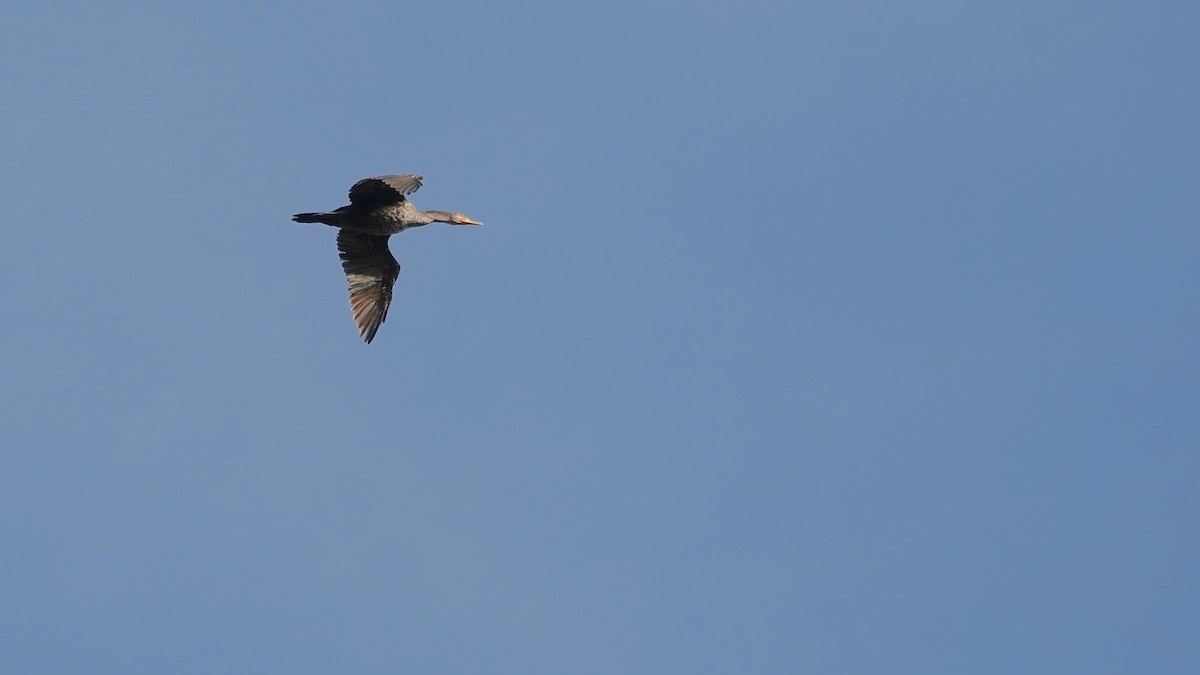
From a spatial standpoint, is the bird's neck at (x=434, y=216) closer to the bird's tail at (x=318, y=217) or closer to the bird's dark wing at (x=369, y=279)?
the bird's dark wing at (x=369, y=279)

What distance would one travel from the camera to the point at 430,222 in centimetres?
3944

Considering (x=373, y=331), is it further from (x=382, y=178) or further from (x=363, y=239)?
(x=382, y=178)

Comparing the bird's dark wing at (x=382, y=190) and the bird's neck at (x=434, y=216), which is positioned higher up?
the bird's neck at (x=434, y=216)

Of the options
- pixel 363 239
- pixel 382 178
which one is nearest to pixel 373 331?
pixel 363 239

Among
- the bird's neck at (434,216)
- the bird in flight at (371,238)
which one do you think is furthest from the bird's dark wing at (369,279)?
the bird's neck at (434,216)

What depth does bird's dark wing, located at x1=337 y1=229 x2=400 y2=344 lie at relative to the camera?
39188 millimetres

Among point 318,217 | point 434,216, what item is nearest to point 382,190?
point 318,217

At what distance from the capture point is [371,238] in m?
39.0

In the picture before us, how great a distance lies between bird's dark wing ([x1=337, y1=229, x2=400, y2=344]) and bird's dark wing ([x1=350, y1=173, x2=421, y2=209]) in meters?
2.07

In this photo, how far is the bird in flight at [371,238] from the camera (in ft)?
122

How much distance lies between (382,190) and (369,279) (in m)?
3.67

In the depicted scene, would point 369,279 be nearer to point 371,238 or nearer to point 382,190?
point 371,238

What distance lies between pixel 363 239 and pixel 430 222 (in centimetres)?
147

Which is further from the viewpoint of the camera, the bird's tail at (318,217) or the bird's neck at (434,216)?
the bird's neck at (434,216)
